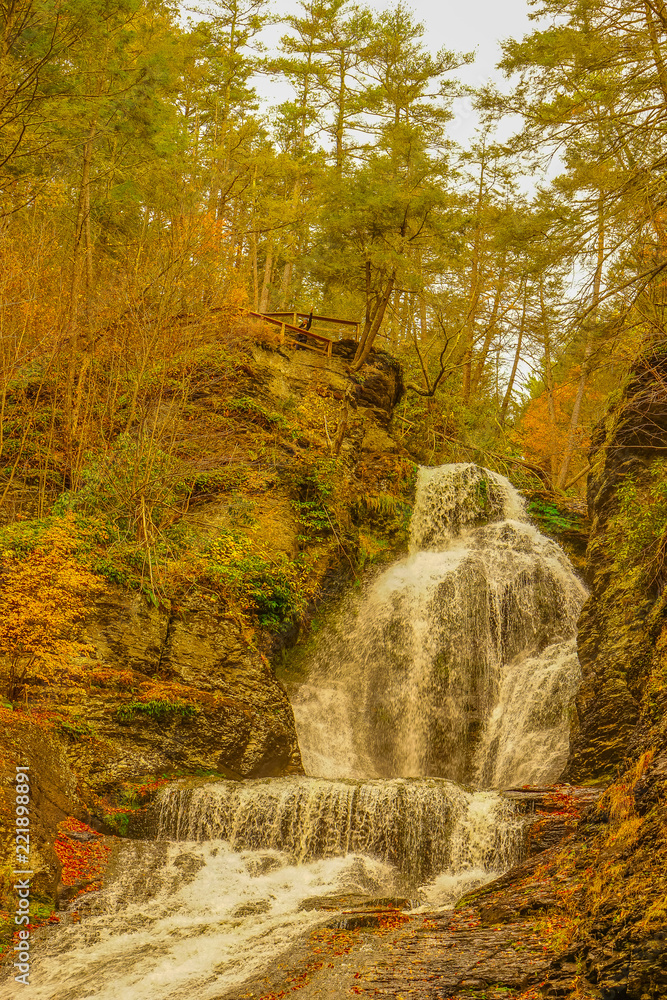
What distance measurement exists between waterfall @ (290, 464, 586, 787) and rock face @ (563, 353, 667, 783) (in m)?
1.40

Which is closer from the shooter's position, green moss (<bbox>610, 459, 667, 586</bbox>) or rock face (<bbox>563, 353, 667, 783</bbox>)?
rock face (<bbox>563, 353, 667, 783</bbox>)

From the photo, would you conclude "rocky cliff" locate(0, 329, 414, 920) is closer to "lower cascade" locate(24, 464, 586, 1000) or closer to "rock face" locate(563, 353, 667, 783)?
"lower cascade" locate(24, 464, 586, 1000)

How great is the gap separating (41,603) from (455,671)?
23.1 ft

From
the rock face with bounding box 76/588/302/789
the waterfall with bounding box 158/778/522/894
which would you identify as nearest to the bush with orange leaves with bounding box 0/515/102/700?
the rock face with bounding box 76/588/302/789

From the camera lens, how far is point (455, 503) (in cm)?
1580

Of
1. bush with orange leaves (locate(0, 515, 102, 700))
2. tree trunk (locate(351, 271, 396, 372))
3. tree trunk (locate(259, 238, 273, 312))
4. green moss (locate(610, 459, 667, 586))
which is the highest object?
tree trunk (locate(259, 238, 273, 312))

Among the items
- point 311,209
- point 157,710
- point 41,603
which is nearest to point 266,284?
point 311,209

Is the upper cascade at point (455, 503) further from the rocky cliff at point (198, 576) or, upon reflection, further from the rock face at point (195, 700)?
the rock face at point (195, 700)


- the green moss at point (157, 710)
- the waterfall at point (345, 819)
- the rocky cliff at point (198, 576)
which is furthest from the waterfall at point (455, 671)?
the green moss at point (157, 710)

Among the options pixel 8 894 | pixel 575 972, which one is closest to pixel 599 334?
pixel 575 972

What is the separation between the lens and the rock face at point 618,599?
8.84 metres

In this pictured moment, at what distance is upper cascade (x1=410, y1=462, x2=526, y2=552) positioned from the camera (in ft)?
50.7

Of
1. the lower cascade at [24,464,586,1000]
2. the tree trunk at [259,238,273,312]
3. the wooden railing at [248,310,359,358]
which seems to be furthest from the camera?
the tree trunk at [259,238,273,312]

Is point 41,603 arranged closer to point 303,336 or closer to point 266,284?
point 303,336
